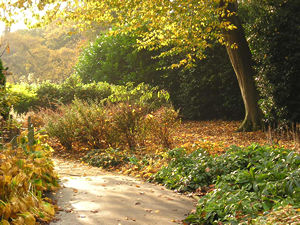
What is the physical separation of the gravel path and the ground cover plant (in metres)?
0.20

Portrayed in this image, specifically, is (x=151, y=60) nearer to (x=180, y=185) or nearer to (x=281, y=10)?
(x=281, y=10)

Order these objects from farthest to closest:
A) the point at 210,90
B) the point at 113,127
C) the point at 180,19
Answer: the point at 210,90, the point at 180,19, the point at 113,127

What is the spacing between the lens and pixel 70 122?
8938 mm

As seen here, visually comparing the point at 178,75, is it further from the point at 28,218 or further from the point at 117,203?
the point at 28,218

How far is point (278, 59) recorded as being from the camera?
367 inches

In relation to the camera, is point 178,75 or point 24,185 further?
point 178,75

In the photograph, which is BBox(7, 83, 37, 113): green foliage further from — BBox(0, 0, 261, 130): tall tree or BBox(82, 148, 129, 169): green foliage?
BBox(82, 148, 129, 169): green foliage

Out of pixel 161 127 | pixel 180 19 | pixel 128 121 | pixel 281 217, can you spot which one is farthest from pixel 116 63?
pixel 281 217

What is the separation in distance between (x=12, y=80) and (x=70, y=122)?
2670 centimetres

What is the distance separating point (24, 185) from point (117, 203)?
1.16 metres

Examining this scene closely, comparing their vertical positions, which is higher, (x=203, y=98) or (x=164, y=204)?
(x=203, y=98)

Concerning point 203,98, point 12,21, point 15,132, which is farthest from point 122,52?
point 15,132

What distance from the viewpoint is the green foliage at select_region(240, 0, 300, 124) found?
9.02 m

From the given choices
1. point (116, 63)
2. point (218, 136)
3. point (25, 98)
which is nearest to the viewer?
point (218, 136)
